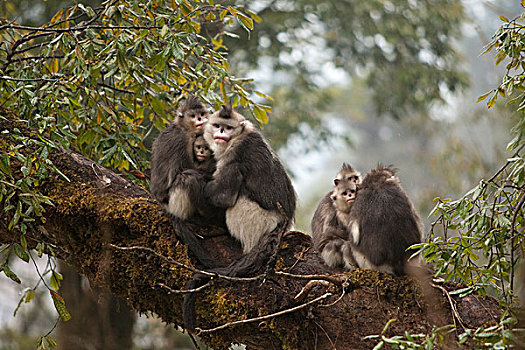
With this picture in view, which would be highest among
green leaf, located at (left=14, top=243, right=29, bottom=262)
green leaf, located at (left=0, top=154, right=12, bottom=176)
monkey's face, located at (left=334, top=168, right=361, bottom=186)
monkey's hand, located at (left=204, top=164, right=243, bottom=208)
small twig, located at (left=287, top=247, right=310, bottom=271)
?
monkey's face, located at (left=334, top=168, right=361, bottom=186)

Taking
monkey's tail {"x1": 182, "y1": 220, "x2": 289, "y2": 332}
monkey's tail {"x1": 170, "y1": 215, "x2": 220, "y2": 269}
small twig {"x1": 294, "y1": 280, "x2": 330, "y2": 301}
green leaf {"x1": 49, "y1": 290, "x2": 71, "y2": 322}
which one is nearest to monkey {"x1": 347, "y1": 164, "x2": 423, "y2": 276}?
monkey's tail {"x1": 182, "y1": 220, "x2": 289, "y2": 332}

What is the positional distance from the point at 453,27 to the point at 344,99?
20.8m

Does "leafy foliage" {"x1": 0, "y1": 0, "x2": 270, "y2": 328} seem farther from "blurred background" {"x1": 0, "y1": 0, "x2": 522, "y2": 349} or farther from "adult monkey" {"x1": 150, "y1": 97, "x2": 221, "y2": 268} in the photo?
"blurred background" {"x1": 0, "y1": 0, "x2": 522, "y2": 349}

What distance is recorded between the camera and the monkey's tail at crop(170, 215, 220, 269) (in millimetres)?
4371

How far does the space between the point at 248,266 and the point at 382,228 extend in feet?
3.65

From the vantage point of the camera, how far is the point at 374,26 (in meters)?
12.6

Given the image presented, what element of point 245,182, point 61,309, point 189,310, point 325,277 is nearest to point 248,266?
point 189,310

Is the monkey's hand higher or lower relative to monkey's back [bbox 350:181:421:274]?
higher

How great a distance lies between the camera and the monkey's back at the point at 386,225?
15.0 ft

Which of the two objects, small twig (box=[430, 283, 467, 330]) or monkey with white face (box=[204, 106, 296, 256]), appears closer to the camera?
small twig (box=[430, 283, 467, 330])

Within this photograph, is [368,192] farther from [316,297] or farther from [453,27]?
[453,27]

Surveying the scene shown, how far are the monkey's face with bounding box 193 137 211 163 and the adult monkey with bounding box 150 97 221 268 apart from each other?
0.04 metres

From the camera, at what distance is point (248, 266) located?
4273 mm

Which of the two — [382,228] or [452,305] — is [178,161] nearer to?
[382,228]
